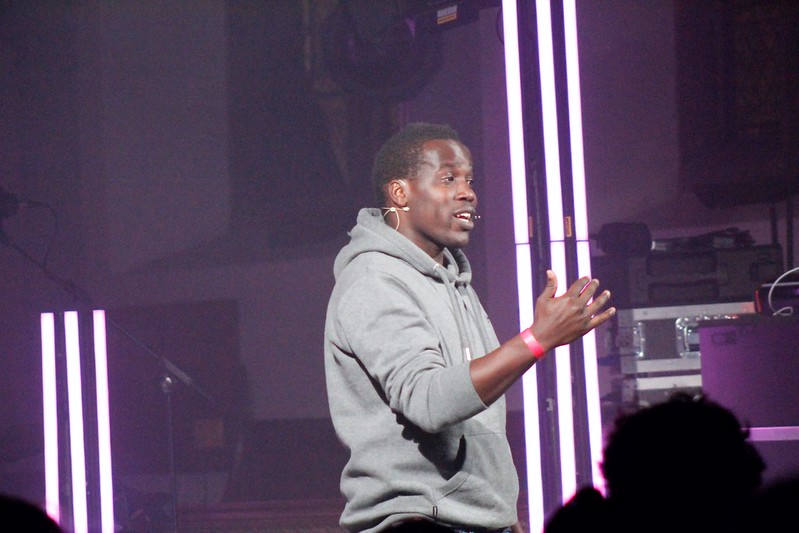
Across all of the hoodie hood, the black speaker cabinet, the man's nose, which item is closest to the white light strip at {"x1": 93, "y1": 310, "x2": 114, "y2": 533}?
the black speaker cabinet

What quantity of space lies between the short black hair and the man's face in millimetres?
18

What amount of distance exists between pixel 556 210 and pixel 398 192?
981 mm

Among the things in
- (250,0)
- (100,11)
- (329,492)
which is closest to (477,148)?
(250,0)

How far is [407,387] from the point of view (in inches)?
65.1

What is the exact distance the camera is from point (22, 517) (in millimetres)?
899

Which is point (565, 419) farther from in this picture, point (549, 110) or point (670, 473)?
point (670, 473)

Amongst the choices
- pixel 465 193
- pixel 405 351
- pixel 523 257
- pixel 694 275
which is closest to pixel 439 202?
pixel 465 193

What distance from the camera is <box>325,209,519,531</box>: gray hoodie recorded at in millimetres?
1688

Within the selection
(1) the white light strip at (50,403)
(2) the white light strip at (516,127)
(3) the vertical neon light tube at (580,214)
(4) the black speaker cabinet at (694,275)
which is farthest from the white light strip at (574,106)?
(1) the white light strip at (50,403)

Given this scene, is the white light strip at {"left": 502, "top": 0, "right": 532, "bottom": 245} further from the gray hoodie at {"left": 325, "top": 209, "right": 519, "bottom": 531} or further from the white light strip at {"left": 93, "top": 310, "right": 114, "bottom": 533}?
the white light strip at {"left": 93, "top": 310, "right": 114, "bottom": 533}

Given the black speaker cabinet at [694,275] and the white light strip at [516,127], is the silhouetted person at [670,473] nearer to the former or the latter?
the white light strip at [516,127]

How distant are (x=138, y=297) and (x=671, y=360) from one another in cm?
269

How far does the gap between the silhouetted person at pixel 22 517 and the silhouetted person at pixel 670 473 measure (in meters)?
0.47

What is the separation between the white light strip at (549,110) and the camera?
9.64 ft
